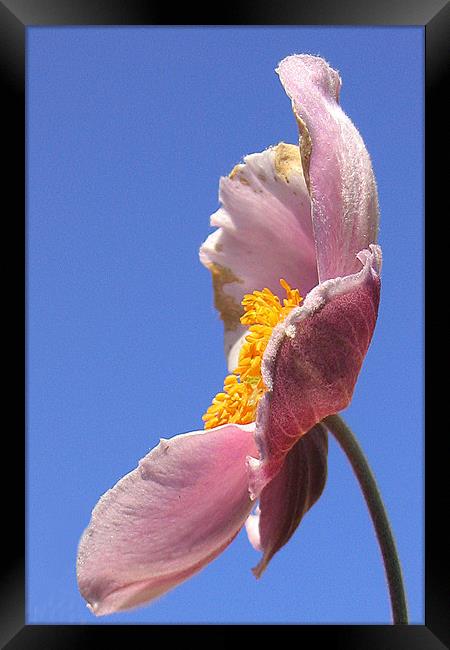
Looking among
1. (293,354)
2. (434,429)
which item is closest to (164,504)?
(293,354)

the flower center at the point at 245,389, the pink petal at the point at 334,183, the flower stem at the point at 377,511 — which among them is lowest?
the flower stem at the point at 377,511

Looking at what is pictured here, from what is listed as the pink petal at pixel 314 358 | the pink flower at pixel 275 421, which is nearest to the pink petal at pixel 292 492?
the pink flower at pixel 275 421

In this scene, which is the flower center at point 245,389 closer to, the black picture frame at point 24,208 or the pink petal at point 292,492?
the pink petal at point 292,492

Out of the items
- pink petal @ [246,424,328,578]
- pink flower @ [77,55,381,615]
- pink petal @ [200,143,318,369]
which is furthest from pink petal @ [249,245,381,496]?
pink petal @ [200,143,318,369]

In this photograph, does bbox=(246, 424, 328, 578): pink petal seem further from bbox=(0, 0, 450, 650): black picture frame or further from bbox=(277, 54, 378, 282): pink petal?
bbox=(277, 54, 378, 282): pink petal

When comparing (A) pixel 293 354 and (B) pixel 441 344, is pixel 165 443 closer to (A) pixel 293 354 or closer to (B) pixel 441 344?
(A) pixel 293 354

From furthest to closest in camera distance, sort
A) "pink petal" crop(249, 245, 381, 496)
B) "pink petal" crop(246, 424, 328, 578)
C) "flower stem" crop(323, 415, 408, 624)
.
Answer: "pink petal" crop(246, 424, 328, 578) → "flower stem" crop(323, 415, 408, 624) → "pink petal" crop(249, 245, 381, 496)

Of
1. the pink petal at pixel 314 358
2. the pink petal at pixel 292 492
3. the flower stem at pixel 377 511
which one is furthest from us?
the pink petal at pixel 292 492
